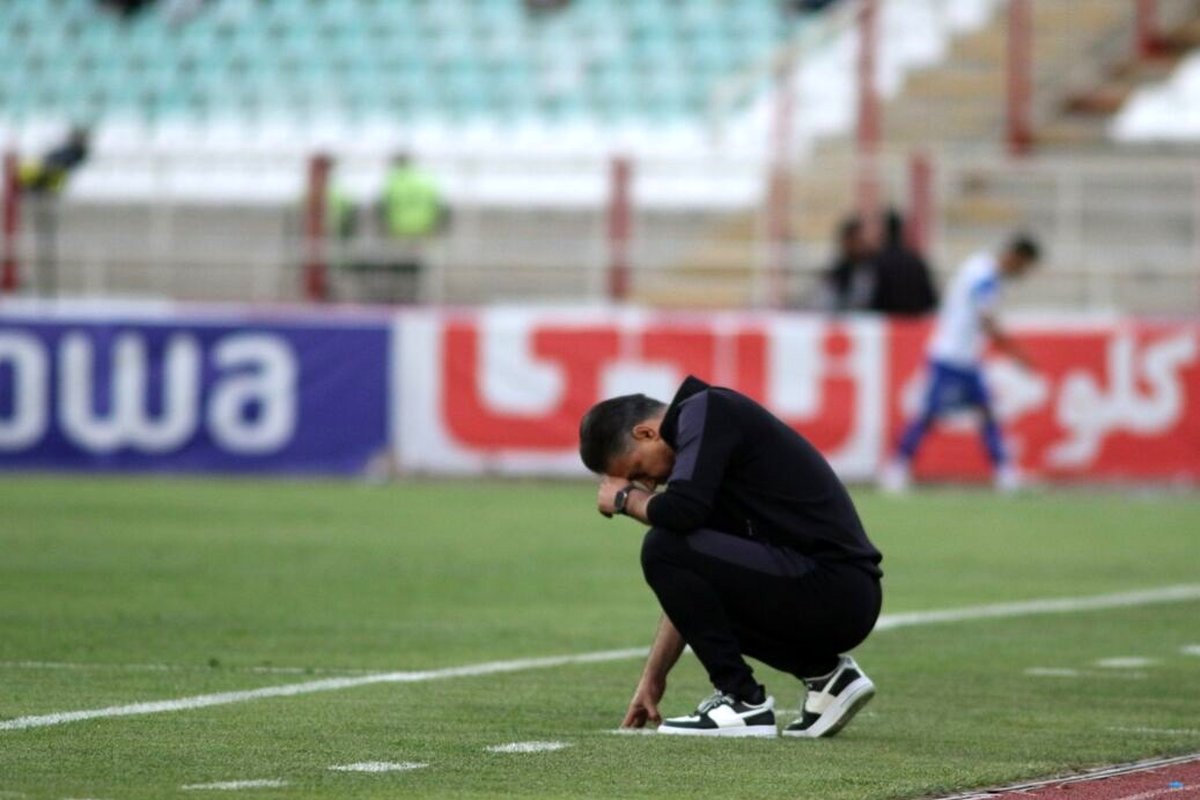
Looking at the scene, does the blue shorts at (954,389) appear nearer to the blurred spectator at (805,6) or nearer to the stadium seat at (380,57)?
the stadium seat at (380,57)

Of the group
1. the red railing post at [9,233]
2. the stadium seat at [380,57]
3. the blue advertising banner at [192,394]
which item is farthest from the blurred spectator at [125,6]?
the blue advertising banner at [192,394]

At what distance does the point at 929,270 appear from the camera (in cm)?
2261

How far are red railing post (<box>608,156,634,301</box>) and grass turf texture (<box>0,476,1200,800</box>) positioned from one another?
536 cm

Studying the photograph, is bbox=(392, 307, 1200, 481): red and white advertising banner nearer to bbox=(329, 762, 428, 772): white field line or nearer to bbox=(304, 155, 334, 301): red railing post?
bbox=(304, 155, 334, 301): red railing post

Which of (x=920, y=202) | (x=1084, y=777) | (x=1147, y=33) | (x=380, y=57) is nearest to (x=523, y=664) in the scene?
(x=1084, y=777)

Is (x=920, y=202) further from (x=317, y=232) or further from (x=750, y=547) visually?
(x=750, y=547)

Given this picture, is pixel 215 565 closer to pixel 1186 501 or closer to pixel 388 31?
pixel 1186 501

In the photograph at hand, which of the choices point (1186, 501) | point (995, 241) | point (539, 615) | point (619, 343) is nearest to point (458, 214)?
point (619, 343)

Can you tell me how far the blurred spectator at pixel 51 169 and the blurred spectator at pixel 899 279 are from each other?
7944 mm

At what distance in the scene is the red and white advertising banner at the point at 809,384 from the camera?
21828 mm

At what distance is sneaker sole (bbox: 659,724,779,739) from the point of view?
7.75 metres

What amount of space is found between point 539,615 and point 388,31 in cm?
2011

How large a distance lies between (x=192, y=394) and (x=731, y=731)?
14941mm

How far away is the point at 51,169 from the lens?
25.6 meters
